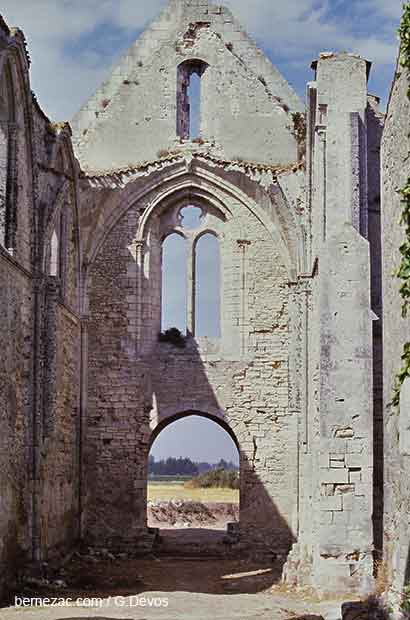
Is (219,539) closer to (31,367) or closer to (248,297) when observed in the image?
(248,297)

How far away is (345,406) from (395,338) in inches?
91.9

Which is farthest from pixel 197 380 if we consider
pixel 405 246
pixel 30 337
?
pixel 405 246

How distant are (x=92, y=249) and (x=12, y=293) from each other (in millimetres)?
4775

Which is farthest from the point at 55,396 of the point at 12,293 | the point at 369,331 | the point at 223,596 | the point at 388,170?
the point at 388,170

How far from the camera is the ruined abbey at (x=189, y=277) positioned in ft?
43.0

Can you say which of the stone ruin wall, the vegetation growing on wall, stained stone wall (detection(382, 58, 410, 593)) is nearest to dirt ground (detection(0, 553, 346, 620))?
the stone ruin wall

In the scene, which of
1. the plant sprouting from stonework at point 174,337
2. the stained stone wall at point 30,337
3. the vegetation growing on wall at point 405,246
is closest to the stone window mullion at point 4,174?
the stained stone wall at point 30,337

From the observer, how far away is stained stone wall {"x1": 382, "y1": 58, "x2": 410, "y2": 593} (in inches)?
365

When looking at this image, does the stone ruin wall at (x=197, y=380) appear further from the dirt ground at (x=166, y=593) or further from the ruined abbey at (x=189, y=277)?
the dirt ground at (x=166, y=593)

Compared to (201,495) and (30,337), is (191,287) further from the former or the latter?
(201,495)

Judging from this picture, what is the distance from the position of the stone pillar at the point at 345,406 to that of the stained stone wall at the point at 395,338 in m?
1.35

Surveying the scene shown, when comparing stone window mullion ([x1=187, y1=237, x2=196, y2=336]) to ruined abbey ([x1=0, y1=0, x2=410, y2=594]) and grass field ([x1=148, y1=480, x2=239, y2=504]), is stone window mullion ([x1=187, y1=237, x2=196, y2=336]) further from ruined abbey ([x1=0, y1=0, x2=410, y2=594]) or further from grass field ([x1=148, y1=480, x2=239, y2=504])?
grass field ([x1=148, y1=480, x2=239, y2=504])

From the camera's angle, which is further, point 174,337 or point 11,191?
point 174,337

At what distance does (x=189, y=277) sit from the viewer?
17859 mm
